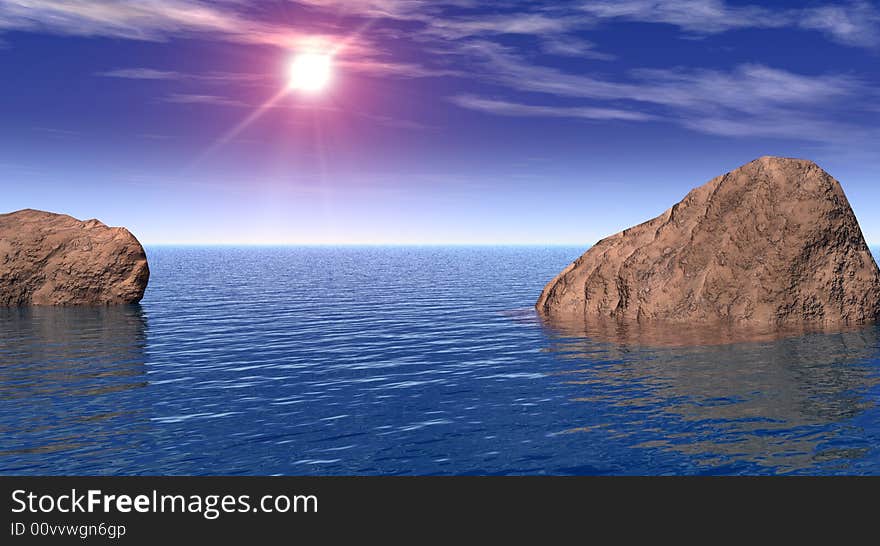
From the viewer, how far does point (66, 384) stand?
23.2m

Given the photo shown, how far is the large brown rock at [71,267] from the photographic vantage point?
167 ft

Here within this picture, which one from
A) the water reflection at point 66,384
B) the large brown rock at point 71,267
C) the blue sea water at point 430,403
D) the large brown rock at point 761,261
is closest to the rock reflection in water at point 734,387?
the blue sea water at point 430,403

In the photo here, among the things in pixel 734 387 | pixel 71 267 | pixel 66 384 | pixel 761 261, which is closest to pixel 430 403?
pixel 734 387

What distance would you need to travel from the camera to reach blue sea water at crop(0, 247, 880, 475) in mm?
14469

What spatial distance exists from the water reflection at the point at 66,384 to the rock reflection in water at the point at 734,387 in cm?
1207

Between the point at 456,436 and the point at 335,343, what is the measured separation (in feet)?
56.5

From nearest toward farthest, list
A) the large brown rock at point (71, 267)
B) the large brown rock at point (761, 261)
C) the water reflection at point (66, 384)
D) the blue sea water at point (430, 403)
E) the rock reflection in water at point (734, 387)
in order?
the blue sea water at point (430, 403), the rock reflection in water at point (734, 387), the water reflection at point (66, 384), the large brown rock at point (761, 261), the large brown rock at point (71, 267)

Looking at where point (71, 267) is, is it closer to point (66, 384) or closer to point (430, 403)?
point (66, 384)

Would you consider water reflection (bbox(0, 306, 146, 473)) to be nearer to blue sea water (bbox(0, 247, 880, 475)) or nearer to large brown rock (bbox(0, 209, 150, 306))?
blue sea water (bbox(0, 247, 880, 475))

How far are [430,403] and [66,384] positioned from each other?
42.2 feet

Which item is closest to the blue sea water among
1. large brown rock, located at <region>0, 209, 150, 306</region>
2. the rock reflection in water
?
the rock reflection in water

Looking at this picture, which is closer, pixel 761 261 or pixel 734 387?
pixel 734 387

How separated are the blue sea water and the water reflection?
3.7 inches

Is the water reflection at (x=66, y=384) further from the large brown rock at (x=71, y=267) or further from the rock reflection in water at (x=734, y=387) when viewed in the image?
the rock reflection in water at (x=734, y=387)
